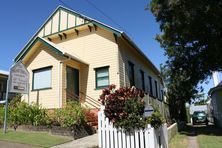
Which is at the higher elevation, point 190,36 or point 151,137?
point 190,36

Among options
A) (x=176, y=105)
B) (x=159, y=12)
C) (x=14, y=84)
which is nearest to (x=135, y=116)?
(x=14, y=84)

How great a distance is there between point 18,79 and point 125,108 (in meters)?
7.80

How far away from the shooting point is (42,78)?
58.6ft

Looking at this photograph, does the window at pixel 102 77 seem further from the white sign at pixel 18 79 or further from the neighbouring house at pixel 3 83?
the neighbouring house at pixel 3 83

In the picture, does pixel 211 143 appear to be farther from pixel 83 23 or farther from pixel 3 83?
pixel 3 83

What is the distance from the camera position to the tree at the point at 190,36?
1670 centimetres

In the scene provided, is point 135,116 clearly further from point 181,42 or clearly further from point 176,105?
point 176,105

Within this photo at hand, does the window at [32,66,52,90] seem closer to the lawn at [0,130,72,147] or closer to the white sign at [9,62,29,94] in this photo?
the white sign at [9,62,29,94]

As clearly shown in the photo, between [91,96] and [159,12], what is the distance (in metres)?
7.83

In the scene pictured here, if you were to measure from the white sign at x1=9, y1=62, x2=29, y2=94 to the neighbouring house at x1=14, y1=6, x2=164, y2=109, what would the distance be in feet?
8.24

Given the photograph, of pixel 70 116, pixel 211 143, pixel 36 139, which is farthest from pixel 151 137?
pixel 211 143

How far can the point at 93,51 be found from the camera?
19.1 meters

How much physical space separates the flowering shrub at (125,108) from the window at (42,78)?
921 centimetres

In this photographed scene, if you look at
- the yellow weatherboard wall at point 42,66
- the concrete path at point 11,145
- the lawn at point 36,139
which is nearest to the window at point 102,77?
the yellow weatherboard wall at point 42,66
